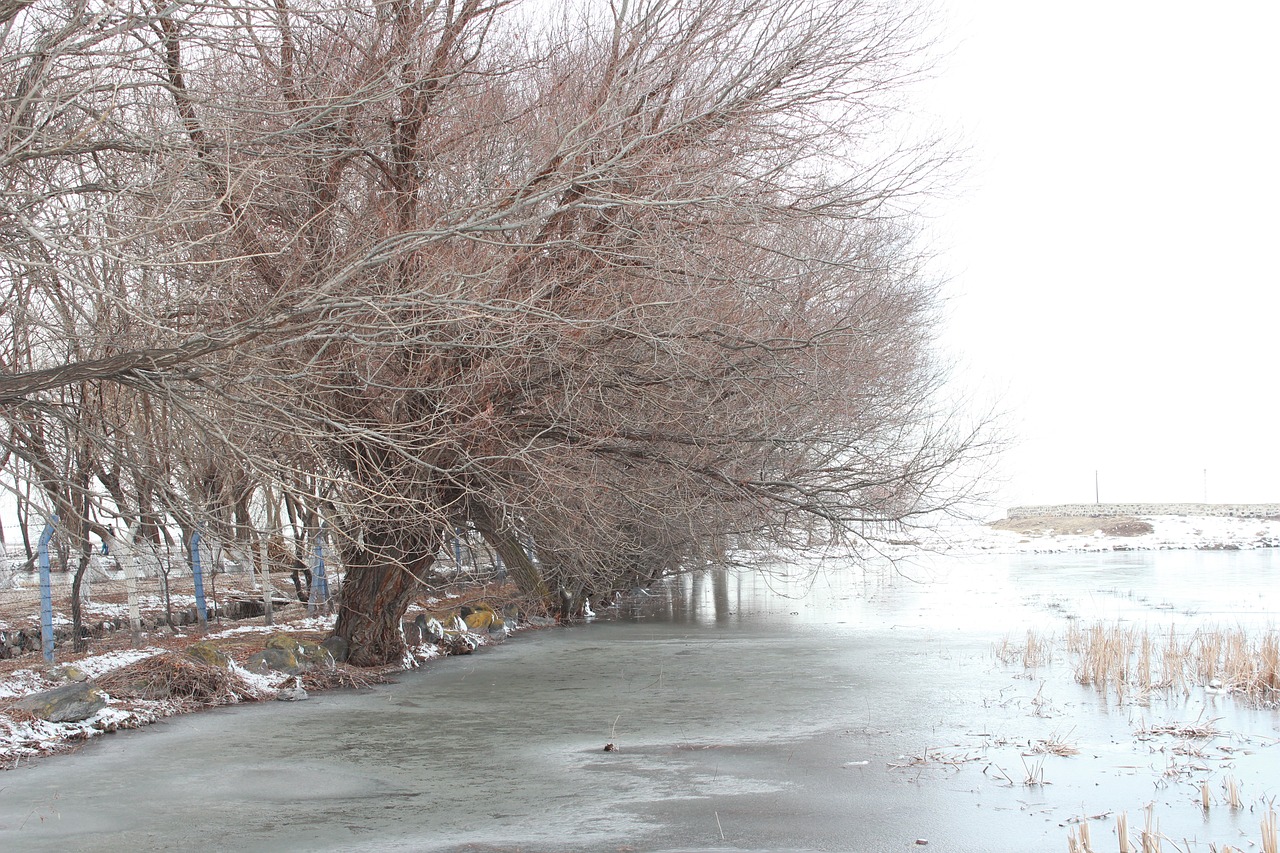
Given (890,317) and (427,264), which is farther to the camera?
(890,317)

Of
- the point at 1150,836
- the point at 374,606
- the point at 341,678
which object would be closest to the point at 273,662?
the point at 341,678

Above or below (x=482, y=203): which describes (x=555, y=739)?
below

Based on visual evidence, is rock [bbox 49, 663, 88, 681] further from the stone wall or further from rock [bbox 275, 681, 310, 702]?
the stone wall

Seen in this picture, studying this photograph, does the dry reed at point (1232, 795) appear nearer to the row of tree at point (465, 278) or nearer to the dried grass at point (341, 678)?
the row of tree at point (465, 278)

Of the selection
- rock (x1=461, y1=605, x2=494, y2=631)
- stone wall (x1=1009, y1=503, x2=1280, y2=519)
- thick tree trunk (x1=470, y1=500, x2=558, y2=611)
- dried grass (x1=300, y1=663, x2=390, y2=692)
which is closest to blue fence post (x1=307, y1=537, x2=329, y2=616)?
rock (x1=461, y1=605, x2=494, y2=631)

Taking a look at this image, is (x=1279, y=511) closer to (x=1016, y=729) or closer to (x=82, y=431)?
(x=1016, y=729)

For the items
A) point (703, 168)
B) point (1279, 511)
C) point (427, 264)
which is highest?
point (703, 168)

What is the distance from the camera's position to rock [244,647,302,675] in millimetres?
13133

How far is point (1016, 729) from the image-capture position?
10258 millimetres

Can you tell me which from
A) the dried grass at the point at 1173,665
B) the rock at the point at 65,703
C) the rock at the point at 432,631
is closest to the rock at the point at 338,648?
the rock at the point at 432,631

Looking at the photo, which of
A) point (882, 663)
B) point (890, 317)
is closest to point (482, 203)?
point (882, 663)

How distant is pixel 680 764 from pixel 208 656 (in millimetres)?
6131

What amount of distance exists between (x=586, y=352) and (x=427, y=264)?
1974 mm

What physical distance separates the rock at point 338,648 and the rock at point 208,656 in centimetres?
173
